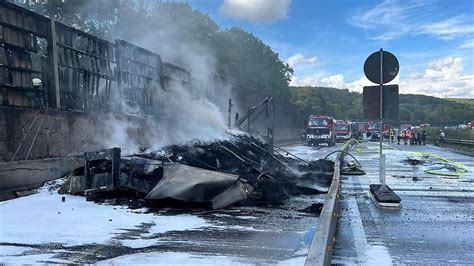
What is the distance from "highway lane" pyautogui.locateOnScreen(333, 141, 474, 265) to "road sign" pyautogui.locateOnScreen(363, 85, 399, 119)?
1774mm

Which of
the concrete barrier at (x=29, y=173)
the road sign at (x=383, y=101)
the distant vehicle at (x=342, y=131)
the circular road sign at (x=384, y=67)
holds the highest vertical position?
the circular road sign at (x=384, y=67)

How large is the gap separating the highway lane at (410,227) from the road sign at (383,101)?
5.82 feet

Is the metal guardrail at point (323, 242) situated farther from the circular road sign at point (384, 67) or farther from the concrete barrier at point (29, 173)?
the concrete barrier at point (29, 173)

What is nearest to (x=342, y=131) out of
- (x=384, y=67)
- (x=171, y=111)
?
(x=171, y=111)

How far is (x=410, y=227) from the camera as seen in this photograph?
6078 mm

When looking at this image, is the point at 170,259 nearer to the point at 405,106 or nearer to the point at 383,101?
the point at 383,101

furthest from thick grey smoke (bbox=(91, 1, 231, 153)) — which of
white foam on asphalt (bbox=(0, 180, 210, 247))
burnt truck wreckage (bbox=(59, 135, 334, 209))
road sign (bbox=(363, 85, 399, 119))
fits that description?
road sign (bbox=(363, 85, 399, 119))

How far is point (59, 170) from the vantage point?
8.84 meters

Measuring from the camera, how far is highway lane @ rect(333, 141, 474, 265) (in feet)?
15.2

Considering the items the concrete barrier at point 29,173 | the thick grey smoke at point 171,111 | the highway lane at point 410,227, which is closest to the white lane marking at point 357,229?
the highway lane at point 410,227

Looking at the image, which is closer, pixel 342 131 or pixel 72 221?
pixel 72 221

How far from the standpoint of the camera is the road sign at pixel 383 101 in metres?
8.98

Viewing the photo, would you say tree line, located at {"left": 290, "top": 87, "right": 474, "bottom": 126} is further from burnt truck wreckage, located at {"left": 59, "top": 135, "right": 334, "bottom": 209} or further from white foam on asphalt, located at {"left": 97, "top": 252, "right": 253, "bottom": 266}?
white foam on asphalt, located at {"left": 97, "top": 252, "right": 253, "bottom": 266}

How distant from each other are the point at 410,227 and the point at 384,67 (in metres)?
4.03
